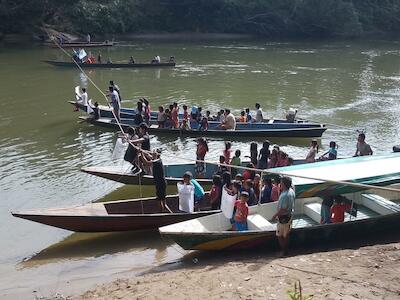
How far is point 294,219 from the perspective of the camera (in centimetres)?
1148

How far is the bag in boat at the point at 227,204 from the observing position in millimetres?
10539

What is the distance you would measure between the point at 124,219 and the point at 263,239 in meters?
2.98

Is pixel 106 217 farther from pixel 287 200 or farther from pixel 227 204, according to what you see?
pixel 287 200

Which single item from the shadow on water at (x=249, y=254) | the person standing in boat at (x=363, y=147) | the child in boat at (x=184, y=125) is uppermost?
the person standing in boat at (x=363, y=147)

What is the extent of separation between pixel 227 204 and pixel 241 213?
1.10 feet

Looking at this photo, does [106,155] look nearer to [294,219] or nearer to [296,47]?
[294,219]

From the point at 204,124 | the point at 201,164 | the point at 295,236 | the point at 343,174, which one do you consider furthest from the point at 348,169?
the point at 204,124

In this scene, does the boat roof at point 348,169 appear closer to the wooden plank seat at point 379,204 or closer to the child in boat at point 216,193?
the wooden plank seat at point 379,204

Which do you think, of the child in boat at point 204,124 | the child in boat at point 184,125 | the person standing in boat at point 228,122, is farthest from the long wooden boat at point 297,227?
the child in boat at point 184,125

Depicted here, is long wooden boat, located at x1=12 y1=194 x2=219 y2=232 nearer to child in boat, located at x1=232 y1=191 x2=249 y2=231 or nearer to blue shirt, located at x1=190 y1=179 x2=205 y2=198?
blue shirt, located at x1=190 y1=179 x2=205 y2=198

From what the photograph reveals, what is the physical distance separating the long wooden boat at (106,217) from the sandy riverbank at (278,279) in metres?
1.51

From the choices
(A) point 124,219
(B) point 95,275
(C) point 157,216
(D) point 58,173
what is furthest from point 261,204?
(D) point 58,173

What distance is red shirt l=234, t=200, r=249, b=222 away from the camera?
10.5m

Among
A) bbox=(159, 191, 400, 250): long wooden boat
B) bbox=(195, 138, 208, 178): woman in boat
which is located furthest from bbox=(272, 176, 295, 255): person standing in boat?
bbox=(195, 138, 208, 178): woman in boat
